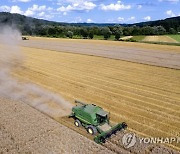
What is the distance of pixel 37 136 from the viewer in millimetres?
17812

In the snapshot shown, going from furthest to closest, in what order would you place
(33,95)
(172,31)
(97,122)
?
(172,31), (33,95), (97,122)

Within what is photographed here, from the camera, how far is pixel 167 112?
2225 centimetres

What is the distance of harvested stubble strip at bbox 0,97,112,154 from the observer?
53.4ft

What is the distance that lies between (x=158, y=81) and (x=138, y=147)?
1735cm

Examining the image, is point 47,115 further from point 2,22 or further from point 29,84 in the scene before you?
point 2,22

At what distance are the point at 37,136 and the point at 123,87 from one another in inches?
561

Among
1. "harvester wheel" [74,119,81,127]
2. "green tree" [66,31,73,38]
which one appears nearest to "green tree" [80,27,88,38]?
"green tree" [66,31,73,38]

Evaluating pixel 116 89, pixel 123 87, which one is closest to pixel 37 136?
pixel 116 89

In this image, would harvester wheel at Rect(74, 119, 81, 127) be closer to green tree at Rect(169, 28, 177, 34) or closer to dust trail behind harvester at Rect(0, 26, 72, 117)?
dust trail behind harvester at Rect(0, 26, 72, 117)

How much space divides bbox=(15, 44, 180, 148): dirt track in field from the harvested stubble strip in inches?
161

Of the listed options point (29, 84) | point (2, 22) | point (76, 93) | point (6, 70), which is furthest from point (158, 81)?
point (2, 22)

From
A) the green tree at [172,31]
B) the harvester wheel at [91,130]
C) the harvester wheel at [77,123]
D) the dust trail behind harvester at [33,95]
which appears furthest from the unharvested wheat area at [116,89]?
the green tree at [172,31]

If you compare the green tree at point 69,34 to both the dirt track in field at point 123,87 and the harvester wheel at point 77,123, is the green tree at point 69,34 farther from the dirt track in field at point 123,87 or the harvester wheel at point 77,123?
the harvester wheel at point 77,123

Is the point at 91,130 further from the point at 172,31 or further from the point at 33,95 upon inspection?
the point at 172,31
